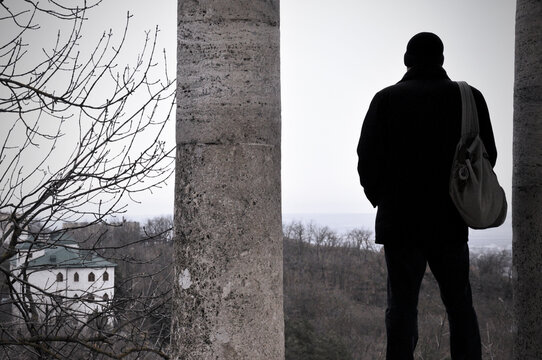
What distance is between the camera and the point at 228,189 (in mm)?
2215

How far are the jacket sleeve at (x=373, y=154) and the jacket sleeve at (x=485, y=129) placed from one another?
1.45ft

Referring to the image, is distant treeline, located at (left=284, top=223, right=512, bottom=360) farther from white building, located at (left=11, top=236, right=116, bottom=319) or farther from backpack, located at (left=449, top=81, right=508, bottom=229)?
backpack, located at (left=449, top=81, right=508, bottom=229)

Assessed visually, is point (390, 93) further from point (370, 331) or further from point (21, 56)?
point (370, 331)

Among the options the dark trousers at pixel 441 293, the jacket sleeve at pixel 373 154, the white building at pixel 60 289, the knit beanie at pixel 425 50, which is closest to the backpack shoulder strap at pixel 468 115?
the knit beanie at pixel 425 50

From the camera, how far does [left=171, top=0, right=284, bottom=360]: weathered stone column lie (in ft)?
7.23

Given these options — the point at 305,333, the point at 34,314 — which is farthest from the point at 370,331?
the point at 34,314

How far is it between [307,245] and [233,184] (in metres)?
59.2

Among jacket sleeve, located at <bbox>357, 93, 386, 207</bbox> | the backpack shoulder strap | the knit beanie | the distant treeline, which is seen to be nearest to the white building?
jacket sleeve, located at <bbox>357, 93, 386, 207</bbox>

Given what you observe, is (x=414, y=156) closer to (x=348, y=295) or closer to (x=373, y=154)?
(x=373, y=154)

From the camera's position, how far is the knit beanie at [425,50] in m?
2.95

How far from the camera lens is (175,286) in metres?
2.28

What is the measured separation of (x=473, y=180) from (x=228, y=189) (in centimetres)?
115

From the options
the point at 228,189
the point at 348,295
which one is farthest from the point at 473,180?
the point at 348,295

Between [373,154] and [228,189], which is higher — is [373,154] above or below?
above
